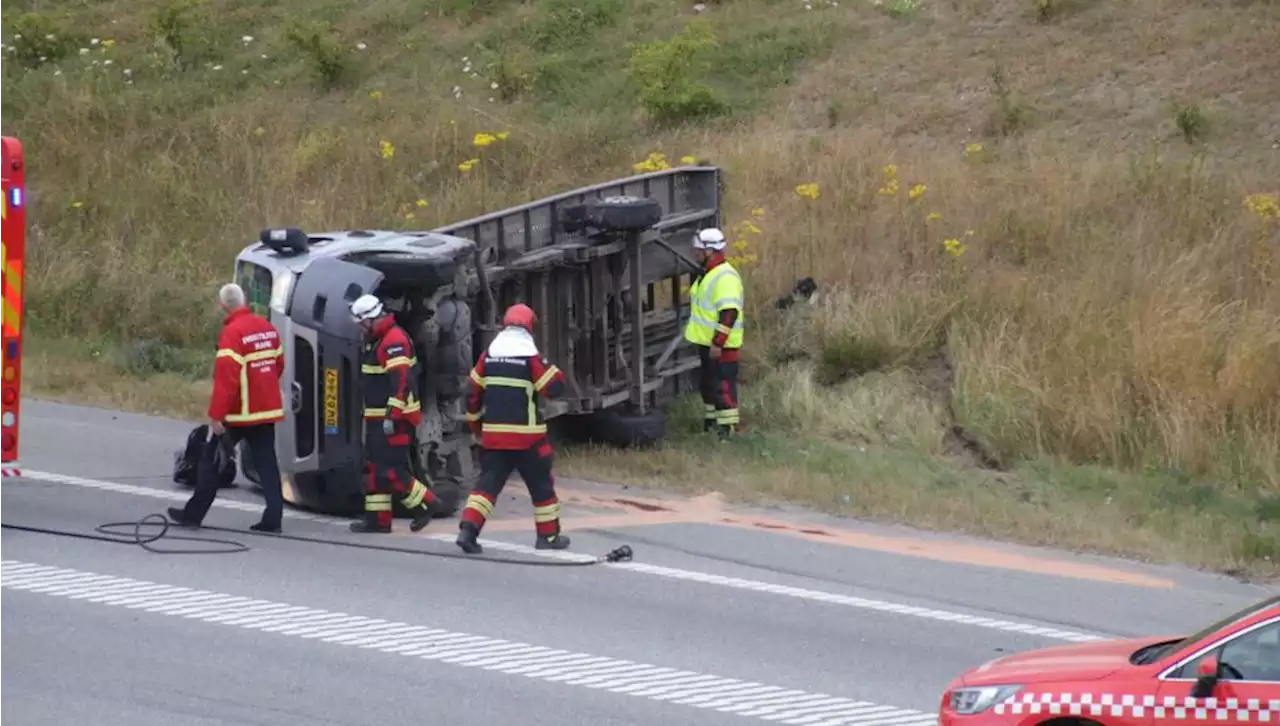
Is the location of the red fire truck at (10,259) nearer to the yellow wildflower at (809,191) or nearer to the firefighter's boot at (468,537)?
the firefighter's boot at (468,537)

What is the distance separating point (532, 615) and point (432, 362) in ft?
8.79

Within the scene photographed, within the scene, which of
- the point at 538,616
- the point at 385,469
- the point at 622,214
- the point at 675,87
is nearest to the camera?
the point at 538,616

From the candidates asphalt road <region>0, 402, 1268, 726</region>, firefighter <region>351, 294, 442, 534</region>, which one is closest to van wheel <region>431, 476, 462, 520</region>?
asphalt road <region>0, 402, 1268, 726</region>

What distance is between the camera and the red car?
6434mm

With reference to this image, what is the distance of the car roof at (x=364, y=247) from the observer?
1174cm

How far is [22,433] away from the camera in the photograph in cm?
1431

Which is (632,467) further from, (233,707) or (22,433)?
(233,707)

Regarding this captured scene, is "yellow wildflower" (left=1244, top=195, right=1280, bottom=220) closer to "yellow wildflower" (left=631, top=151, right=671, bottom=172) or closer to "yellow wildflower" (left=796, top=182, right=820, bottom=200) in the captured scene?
"yellow wildflower" (left=796, top=182, right=820, bottom=200)

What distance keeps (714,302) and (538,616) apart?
556 cm

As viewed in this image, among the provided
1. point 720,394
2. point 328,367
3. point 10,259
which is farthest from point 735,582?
point 10,259

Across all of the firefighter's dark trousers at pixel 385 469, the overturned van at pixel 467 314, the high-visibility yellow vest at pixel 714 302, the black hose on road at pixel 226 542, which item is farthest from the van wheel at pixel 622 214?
the black hose on road at pixel 226 542

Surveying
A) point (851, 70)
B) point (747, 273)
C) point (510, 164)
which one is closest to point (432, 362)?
point (747, 273)

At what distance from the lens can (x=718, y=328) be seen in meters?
14.7

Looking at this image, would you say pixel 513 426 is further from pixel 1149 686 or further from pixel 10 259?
pixel 1149 686
